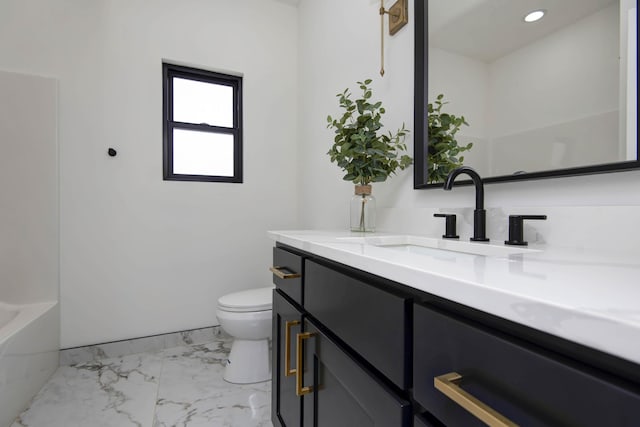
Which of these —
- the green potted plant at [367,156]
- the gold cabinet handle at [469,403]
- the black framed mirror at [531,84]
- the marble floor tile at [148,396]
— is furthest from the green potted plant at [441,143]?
the marble floor tile at [148,396]

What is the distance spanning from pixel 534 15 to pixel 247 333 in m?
1.80

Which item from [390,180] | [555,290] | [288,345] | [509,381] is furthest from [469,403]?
[390,180]

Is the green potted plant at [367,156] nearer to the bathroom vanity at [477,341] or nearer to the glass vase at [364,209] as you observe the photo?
the glass vase at [364,209]

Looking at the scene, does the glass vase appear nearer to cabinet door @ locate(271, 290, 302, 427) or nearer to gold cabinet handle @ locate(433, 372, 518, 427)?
cabinet door @ locate(271, 290, 302, 427)

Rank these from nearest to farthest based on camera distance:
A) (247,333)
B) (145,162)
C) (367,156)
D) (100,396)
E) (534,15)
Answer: (534,15)
(367,156)
(100,396)
(247,333)
(145,162)

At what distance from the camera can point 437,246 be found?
3.31 ft

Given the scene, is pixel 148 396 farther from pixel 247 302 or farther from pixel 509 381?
pixel 509 381

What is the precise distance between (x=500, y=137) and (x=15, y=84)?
2537mm

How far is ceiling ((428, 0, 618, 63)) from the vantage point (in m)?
0.82

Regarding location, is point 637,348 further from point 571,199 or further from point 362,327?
point 571,199

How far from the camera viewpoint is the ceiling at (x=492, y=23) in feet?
2.69

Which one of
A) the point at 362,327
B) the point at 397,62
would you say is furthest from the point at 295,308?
the point at 397,62

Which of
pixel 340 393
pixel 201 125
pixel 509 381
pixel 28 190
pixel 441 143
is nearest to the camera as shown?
pixel 509 381

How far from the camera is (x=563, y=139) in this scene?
0.81 metres
